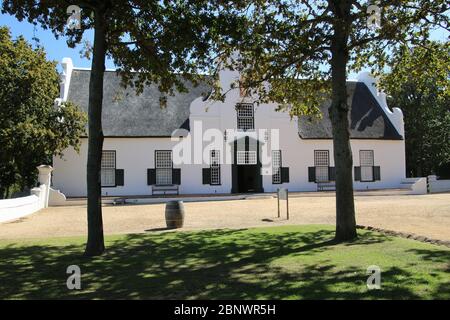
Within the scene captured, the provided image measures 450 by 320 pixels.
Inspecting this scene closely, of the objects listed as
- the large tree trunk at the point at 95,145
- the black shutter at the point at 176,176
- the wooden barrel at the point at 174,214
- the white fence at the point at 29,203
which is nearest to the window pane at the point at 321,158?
the black shutter at the point at 176,176

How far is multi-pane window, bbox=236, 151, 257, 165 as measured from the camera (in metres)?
32.1

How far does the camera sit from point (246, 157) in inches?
1267

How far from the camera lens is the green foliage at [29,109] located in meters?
22.9

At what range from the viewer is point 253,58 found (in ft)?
39.3

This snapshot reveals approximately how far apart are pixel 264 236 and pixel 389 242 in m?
3.17

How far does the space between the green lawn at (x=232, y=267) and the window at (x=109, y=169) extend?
17636 millimetres

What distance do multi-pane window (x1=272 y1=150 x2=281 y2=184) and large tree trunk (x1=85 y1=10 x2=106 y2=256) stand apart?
2289cm

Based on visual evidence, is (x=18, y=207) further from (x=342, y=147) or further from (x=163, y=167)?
(x=342, y=147)

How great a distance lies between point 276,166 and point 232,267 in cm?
2413

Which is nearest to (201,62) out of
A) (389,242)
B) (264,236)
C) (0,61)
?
(264,236)

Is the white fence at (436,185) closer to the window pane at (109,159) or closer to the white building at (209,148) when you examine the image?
the white building at (209,148)

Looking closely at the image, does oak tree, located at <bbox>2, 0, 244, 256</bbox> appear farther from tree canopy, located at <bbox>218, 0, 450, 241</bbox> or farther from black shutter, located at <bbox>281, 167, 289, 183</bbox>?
black shutter, located at <bbox>281, 167, 289, 183</bbox>

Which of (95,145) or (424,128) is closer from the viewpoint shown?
(95,145)

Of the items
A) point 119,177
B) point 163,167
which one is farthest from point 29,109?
point 163,167
